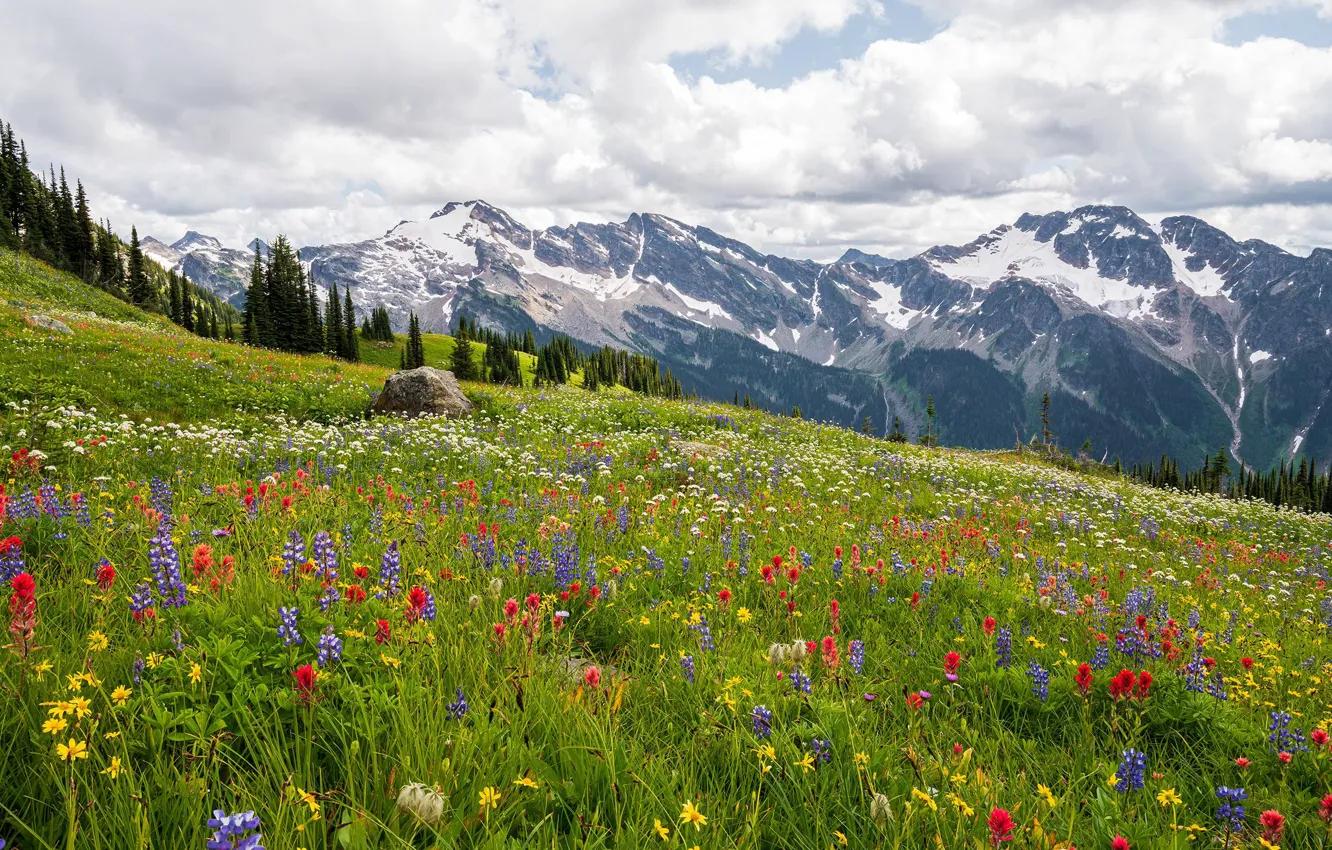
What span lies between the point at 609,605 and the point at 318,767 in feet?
8.40

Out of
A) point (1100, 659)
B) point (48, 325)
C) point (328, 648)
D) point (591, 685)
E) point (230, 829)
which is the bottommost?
point (1100, 659)

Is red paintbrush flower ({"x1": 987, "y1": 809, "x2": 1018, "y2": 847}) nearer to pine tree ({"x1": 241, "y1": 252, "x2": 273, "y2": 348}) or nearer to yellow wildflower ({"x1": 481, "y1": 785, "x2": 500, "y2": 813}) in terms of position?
yellow wildflower ({"x1": 481, "y1": 785, "x2": 500, "y2": 813})

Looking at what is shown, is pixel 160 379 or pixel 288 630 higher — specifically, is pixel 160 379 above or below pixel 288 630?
above

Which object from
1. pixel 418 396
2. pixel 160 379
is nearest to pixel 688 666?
pixel 418 396

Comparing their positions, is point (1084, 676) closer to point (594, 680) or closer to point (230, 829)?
point (594, 680)

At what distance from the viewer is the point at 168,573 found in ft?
11.5

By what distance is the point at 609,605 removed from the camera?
193 inches

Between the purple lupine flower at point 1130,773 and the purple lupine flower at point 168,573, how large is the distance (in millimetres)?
5031

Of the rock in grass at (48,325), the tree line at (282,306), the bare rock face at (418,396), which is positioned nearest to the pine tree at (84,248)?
the tree line at (282,306)

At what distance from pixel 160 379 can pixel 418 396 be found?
6.54 metres

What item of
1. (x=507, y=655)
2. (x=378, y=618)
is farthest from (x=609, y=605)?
(x=378, y=618)

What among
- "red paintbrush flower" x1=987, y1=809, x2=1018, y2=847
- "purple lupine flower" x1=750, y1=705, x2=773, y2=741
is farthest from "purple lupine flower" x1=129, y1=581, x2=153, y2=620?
"red paintbrush flower" x1=987, y1=809, x2=1018, y2=847

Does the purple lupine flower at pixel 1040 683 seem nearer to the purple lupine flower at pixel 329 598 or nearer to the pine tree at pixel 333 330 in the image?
the purple lupine flower at pixel 329 598

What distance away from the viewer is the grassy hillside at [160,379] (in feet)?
45.6
